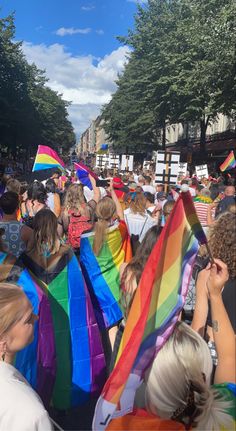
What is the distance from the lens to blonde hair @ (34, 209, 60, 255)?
4078mm

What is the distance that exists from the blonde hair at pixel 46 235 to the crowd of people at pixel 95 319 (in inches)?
0.4

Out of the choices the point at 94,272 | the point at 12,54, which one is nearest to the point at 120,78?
the point at 12,54

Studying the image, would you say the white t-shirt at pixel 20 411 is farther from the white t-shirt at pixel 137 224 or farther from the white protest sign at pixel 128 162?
the white protest sign at pixel 128 162

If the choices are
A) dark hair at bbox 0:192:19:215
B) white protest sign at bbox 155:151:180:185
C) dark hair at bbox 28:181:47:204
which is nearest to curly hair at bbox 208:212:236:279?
dark hair at bbox 0:192:19:215

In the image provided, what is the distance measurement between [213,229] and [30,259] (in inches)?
70.0

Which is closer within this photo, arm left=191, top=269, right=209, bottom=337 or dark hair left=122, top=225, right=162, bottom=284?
arm left=191, top=269, right=209, bottom=337

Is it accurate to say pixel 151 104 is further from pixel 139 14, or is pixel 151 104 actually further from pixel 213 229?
pixel 213 229

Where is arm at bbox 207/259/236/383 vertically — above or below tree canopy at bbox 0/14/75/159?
below

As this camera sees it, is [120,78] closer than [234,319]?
No

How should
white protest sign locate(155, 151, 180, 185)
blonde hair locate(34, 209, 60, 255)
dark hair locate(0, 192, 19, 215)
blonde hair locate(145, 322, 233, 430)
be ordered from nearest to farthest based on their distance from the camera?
blonde hair locate(145, 322, 233, 430)
blonde hair locate(34, 209, 60, 255)
dark hair locate(0, 192, 19, 215)
white protest sign locate(155, 151, 180, 185)

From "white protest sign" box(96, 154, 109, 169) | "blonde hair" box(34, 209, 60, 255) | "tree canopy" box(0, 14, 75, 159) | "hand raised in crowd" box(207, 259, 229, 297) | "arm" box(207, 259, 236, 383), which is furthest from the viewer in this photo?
"tree canopy" box(0, 14, 75, 159)

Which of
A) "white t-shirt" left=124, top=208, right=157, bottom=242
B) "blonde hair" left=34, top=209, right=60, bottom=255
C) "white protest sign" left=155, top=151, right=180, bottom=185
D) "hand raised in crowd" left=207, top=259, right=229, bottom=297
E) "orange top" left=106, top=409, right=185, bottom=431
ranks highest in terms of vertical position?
"white protest sign" left=155, top=151, right=180, bottom=185

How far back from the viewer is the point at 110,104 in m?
50.8

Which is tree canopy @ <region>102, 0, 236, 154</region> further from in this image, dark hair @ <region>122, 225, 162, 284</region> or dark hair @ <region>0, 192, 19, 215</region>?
dark hair @ <region>122, 225, 162, 284</region>
